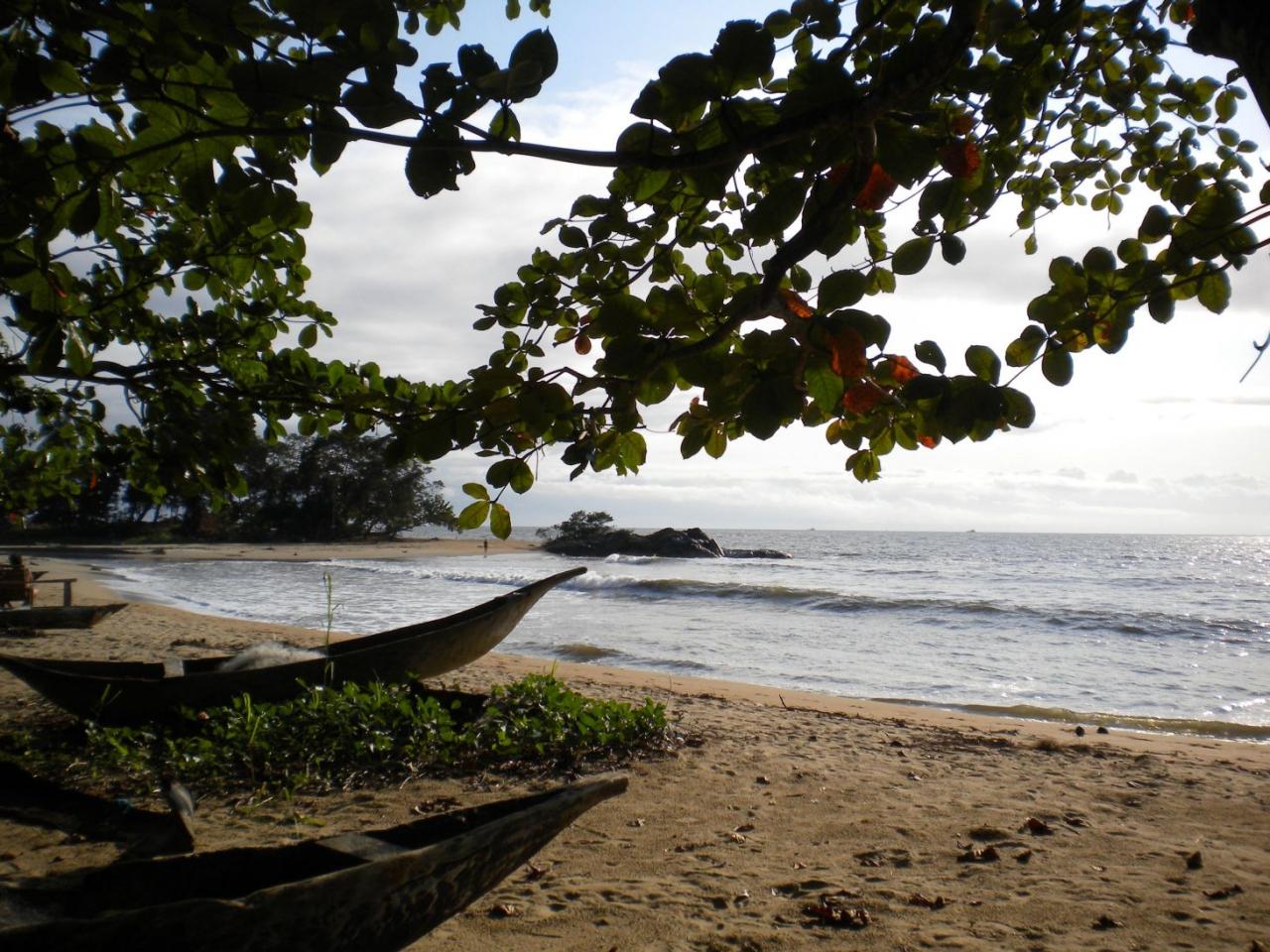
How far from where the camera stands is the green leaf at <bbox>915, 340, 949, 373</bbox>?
1260mm

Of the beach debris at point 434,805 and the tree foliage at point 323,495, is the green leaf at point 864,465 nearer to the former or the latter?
the beach debris at point 434,805

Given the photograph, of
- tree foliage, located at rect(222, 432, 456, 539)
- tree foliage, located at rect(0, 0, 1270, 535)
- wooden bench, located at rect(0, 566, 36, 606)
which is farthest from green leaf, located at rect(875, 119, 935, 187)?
tree foliage, located at rect(222, 432, 456, 539)

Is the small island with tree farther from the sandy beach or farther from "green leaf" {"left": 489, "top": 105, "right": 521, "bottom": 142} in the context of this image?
"green leaf" {"left": 489, "top": 105, "right": 521, "bottom": 142}

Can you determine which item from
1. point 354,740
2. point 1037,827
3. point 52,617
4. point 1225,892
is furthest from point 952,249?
point 52,617

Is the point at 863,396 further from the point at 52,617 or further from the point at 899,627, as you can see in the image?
the point at 899,627

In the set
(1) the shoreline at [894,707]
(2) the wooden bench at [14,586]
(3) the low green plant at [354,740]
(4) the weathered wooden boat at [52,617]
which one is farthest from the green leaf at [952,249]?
(2) the wooden bench at [14,586]

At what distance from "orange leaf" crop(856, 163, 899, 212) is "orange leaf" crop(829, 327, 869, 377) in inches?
14.9

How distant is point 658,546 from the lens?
154ft

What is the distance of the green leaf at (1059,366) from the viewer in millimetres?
1428

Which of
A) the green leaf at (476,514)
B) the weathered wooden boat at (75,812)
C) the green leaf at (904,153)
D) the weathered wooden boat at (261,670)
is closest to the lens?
the green leaf at (904,153)

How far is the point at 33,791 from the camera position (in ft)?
11.8

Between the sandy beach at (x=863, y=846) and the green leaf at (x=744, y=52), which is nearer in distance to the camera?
the green leaf at (x=744, y=52)

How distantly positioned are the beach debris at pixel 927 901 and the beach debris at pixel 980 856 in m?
0.52

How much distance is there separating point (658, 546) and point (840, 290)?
46.0 m
